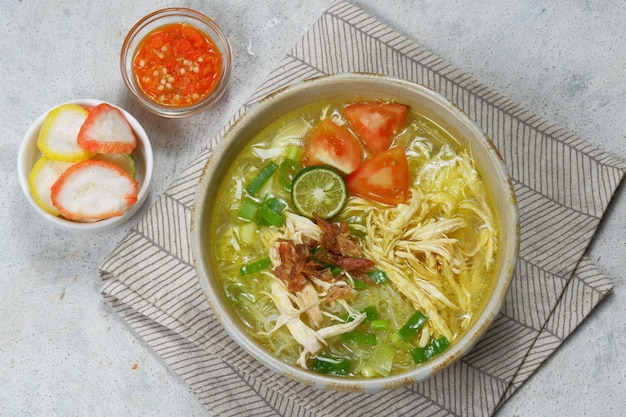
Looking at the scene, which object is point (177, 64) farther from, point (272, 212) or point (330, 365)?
point (330, 365)

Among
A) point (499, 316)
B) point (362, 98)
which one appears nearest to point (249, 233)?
point (362, 98)

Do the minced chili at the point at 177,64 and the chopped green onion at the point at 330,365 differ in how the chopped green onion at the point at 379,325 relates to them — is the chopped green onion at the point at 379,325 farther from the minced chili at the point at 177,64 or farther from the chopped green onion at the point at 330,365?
the minced chili at the point at 177,64

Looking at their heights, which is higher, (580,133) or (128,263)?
(580,133)

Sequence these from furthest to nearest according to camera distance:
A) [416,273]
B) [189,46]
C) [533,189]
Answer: [189,46] < [533,189] < [416,273]

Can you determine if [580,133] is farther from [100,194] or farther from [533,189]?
[100,194]

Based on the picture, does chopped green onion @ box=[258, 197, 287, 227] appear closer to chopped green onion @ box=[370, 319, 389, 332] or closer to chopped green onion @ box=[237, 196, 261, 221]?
chopped green onion @ box=[237, 196, 261, 221]

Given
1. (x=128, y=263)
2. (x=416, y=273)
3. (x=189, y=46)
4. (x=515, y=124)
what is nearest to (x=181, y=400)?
(x=128, y=263)
